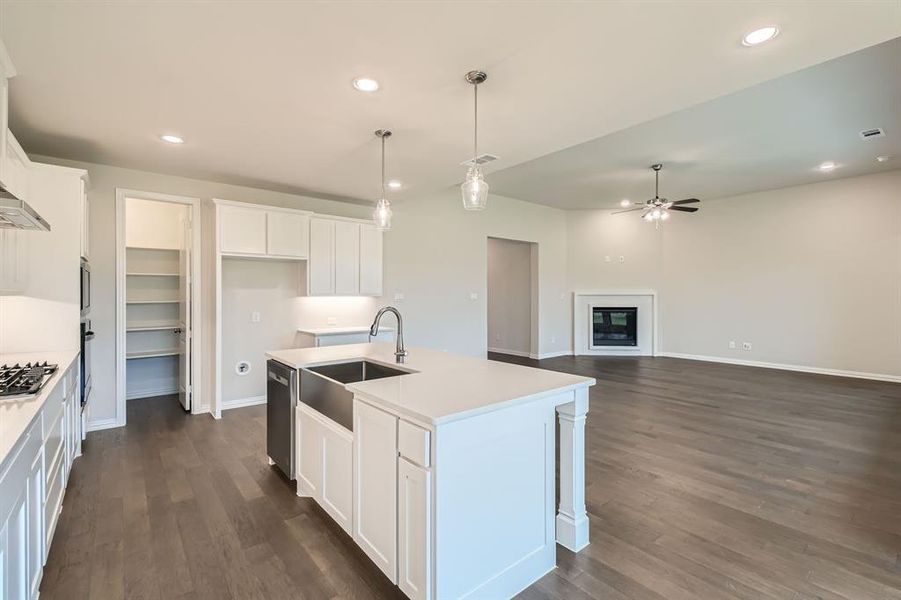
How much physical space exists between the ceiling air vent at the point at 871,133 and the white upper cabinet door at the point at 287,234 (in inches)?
241


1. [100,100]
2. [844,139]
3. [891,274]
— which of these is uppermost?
[844,139]

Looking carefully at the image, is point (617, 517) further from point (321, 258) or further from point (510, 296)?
point (510, 296)

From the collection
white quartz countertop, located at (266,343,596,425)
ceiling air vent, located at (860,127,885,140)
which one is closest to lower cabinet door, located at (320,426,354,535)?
white quartz countertop, located at (266,343,596,425)

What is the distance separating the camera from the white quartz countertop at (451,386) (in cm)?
168

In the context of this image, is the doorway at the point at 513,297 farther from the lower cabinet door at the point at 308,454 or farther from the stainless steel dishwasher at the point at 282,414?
the lower cabinet door at the point at 308,454

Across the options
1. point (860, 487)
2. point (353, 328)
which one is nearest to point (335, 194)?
point (353, 328)

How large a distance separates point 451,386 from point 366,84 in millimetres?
1847

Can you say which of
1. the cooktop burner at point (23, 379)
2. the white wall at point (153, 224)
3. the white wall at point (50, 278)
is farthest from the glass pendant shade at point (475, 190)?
the white wall at point (153, 224)

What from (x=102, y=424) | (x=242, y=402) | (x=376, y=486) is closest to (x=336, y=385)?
(x=376, y=486)

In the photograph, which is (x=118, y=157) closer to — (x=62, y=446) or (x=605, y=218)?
(x=62, y=446)

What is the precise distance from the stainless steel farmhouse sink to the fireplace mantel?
6.75 m

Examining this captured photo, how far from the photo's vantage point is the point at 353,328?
5.46 metres

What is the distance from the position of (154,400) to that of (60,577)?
3727mm

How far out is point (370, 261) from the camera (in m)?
5.54
